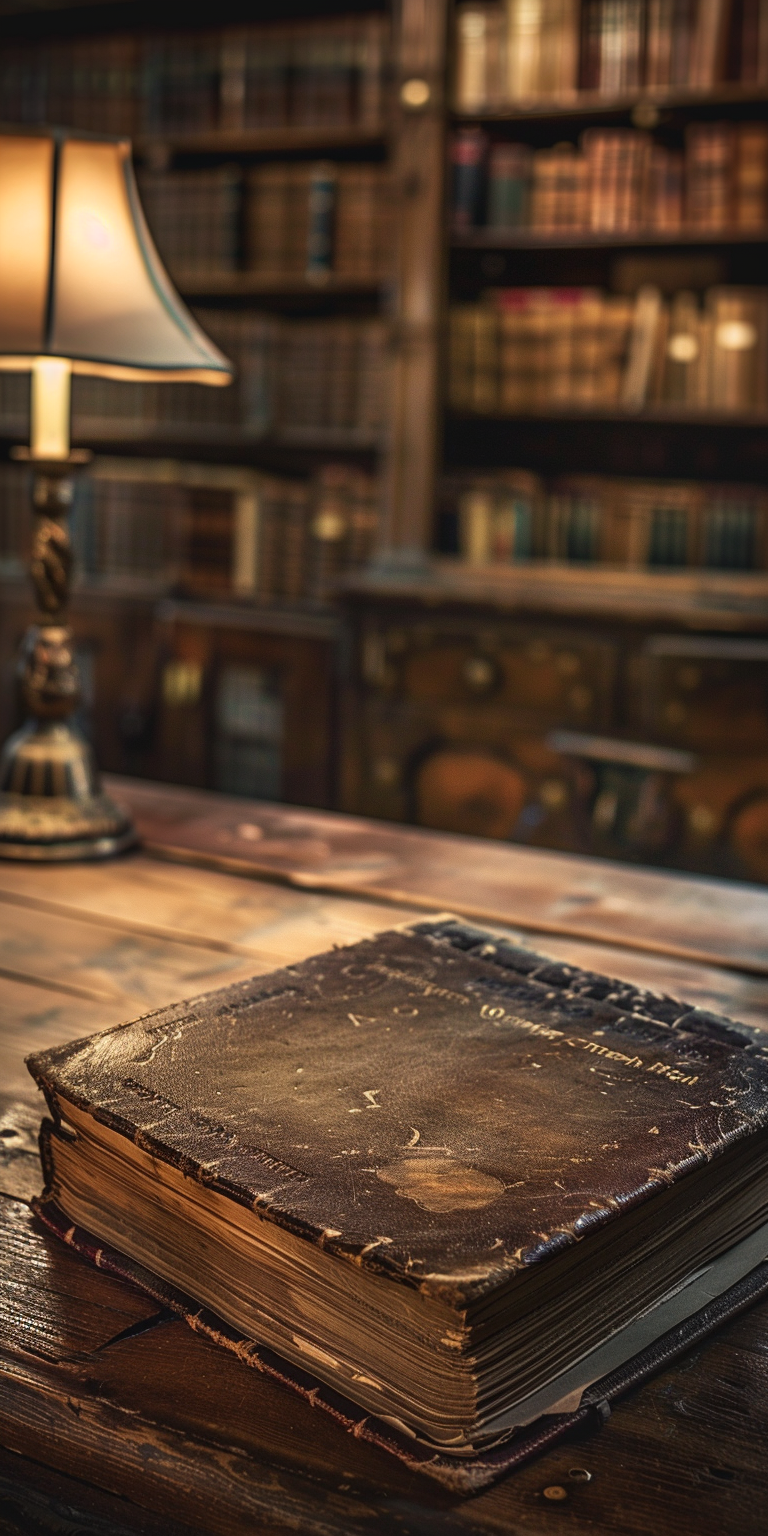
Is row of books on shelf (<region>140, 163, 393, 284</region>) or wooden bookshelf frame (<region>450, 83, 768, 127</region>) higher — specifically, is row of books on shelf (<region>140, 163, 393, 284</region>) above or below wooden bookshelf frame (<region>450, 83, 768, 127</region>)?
below

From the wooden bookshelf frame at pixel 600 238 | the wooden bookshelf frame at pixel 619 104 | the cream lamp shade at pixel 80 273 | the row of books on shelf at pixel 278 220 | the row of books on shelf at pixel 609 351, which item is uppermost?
the wooden bookshelf frame at pixel 619 104

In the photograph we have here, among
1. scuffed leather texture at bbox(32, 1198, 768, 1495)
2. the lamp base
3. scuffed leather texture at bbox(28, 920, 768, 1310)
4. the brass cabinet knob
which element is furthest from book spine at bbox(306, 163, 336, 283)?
scuffed leather texture at bbox(32, 1198, 768, 1495)

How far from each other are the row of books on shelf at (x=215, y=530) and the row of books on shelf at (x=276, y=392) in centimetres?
12

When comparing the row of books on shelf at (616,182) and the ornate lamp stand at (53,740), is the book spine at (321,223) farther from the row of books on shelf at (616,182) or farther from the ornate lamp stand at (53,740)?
the ornate lamp stand at (53,740)

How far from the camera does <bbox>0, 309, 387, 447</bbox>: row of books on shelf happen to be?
120 inches

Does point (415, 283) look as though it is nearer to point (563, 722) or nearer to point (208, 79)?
point (208, 79)

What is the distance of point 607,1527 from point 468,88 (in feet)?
9.40

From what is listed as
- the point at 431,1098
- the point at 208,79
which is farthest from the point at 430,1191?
the point at 208,79

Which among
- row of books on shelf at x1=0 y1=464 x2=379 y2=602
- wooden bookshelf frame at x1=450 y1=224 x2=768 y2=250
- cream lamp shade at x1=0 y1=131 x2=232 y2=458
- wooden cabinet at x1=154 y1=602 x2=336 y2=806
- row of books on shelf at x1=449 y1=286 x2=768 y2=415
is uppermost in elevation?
wooden bookshelf frame at x1=450 y1=224 x2=768 y2=250

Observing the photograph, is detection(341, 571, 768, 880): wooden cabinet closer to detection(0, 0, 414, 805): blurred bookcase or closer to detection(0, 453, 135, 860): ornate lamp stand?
detection(0, 0, 414, 805): blurred bookcase

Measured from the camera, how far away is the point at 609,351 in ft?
9.20

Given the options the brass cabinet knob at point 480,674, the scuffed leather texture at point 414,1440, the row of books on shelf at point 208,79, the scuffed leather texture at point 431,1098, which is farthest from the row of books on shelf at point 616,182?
the scuffed leather texture at point 414,1440

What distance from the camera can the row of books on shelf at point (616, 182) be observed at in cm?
267

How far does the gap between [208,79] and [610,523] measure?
1.39m
